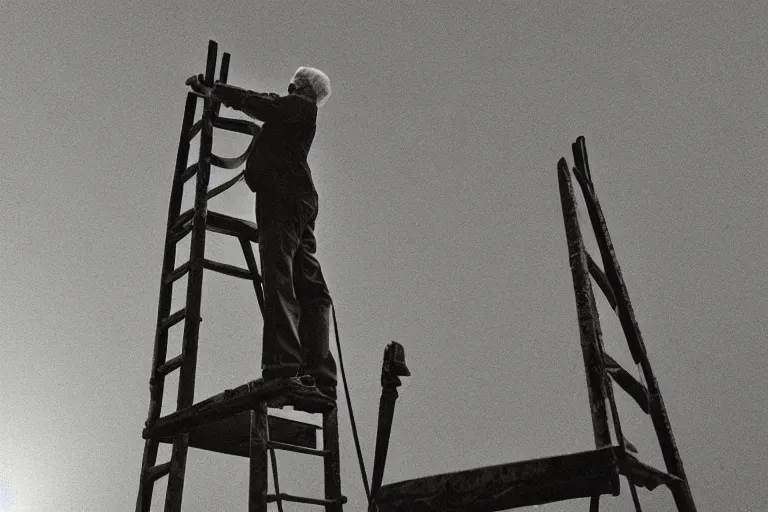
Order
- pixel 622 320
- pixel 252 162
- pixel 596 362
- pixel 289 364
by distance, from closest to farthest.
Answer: pixel 596 362 → pixel 622 320 → pixel 289 364 → pixel 252 162

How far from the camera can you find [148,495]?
16.8 ft

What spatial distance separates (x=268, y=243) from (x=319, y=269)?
0.57m

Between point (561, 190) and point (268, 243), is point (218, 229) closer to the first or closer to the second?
point (268, 243)

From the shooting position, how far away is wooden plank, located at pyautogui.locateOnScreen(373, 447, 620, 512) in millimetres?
2311

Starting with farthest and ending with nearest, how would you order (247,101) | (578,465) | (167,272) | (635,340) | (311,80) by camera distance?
(167,272), (311,80), (247,101), (635,340), (578,465)

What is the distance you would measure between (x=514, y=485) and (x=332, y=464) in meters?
2.63

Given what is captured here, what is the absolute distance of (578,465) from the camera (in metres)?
2.32

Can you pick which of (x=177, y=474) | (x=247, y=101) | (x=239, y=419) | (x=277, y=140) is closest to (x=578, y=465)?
(x=239, y=419)

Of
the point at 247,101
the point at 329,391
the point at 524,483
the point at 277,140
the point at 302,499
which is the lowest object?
the point at 524,483

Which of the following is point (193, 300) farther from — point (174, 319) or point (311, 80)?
point (311, 80)

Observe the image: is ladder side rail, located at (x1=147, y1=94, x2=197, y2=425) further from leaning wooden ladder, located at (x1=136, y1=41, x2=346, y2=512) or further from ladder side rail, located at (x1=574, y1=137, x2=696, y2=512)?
ladder side rail, located at (x1=574, y1=137, x2=696, y2=512)

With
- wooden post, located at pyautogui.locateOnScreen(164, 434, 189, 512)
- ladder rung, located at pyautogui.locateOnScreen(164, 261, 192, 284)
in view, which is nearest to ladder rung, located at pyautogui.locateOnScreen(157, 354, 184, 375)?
wooden post, located at pyautogui.locateOnScreen(164, 434, 189, 512)

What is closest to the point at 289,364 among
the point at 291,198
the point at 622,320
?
the point at 291,198

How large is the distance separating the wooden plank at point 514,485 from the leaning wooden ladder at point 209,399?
1.60 meters
